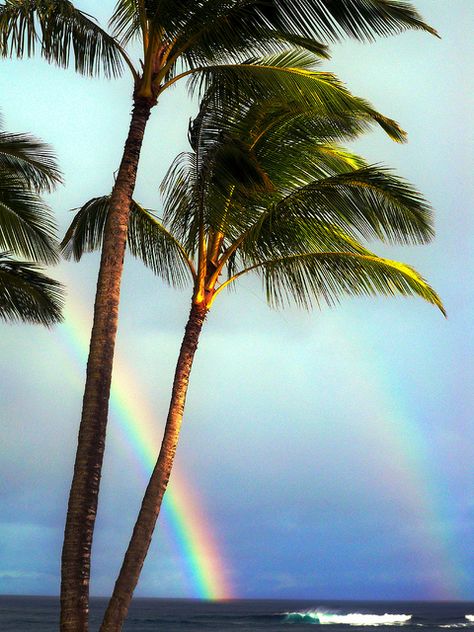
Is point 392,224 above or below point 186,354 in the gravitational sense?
above

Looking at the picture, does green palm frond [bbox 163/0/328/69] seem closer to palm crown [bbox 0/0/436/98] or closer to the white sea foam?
palm crown [bbox 0/0/436/98]

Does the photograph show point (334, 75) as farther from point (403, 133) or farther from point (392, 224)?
point (392, 224)

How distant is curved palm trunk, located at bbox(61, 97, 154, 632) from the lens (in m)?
8.16

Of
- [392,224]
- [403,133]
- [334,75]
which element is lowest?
[392,224]

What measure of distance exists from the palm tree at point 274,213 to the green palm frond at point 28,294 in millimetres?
2425

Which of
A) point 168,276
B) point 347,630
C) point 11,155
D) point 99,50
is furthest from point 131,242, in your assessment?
point 347,630

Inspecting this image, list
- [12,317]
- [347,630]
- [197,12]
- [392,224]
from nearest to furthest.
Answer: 1. [197,12]
2. [392,224]
3. [12,317]
4. [347,630]

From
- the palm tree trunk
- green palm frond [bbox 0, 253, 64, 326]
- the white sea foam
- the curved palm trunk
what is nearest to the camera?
the curved palm trunk

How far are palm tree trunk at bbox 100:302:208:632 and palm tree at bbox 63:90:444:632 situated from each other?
15 mm

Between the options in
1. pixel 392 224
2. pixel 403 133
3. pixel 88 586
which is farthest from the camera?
pixel 392 224

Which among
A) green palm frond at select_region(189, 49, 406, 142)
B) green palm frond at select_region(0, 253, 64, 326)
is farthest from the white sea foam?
green palm frond at select_region(189, 49, 406, 142)

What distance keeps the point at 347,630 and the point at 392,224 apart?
63.5 metres

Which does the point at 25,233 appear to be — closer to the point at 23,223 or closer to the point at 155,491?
the point at 23,223

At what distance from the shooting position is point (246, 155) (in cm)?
1036
